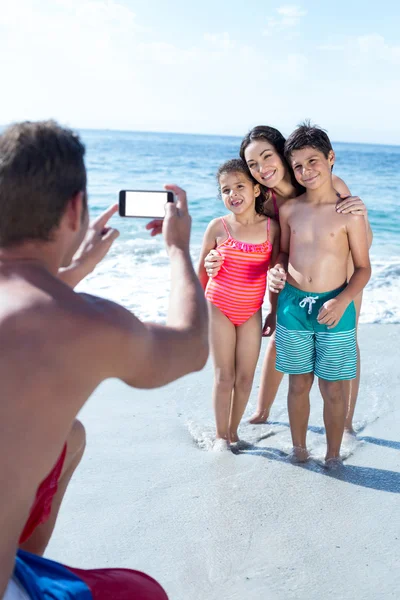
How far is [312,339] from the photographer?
3.49 metres

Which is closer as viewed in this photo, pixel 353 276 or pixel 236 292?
pixel 353 276

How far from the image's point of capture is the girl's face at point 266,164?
11.9 ft

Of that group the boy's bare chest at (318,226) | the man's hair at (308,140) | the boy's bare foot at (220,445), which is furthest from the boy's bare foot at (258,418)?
the man's hair at (308,140)

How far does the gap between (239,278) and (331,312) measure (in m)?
0.64

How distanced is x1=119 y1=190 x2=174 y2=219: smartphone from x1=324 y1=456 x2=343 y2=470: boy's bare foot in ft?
6.18

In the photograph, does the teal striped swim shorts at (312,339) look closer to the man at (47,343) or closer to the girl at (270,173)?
the girl at (270,173)

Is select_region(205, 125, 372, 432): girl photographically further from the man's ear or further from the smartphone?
the man's ear

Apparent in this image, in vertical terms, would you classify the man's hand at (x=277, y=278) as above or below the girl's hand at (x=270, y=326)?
above

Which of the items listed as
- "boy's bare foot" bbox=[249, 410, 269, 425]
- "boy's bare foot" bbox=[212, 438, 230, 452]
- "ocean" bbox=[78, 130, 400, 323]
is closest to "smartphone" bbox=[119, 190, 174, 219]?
"boy's bare foot" bbox=[212, 438, 230, 452]

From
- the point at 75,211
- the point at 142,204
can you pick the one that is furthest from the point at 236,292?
the point at 75,211

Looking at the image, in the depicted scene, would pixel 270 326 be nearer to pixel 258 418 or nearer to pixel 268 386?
pixel 268 386

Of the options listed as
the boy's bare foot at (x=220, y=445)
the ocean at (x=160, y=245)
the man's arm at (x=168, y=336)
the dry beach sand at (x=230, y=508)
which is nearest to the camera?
the man's arm at (x=168, y=336)

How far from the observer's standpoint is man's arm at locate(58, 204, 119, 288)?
2016mm

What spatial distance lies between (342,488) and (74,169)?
7.61 ft
